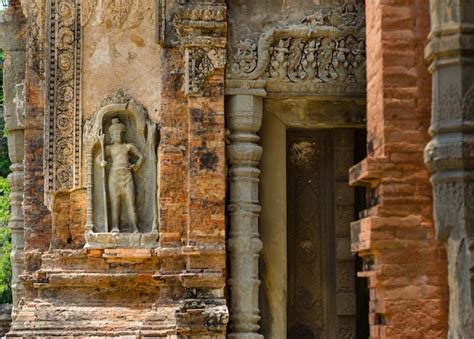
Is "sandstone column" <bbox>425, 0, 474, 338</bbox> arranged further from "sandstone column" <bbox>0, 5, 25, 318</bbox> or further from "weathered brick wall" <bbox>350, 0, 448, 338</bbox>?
"sandstone column" <bbox>0, 5, 25, 318</bbox>

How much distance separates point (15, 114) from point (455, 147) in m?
8.35

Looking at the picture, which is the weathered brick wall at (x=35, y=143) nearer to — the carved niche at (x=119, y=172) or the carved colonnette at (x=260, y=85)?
the carved niche at (x=119, y=172)

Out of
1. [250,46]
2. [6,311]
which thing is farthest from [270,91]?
[6,311]

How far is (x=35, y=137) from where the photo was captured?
1217cm

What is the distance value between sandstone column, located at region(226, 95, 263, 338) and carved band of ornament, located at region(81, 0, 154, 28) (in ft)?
4.75

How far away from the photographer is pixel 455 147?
7180 millimetres

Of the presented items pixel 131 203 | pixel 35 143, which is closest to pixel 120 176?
pixel 131 203

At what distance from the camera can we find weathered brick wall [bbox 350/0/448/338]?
7930 millimetres

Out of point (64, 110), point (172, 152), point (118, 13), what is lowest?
point (172, 152)

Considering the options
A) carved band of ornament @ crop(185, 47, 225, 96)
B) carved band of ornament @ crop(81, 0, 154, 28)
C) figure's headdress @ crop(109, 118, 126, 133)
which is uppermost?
carved band of ornament @ crop(81, 0, 154, 28)

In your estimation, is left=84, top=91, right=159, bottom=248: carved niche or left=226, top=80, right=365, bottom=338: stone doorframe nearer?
left=226, top=80, right=365, bottom=338: stone doorframe

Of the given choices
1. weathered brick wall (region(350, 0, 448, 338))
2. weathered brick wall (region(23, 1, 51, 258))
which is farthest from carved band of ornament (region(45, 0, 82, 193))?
weathered brick wall (region(350, 0, 448, 338))

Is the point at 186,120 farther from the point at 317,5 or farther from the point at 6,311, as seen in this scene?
the point at 6,311

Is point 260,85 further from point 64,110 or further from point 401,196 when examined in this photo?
point 401,196
